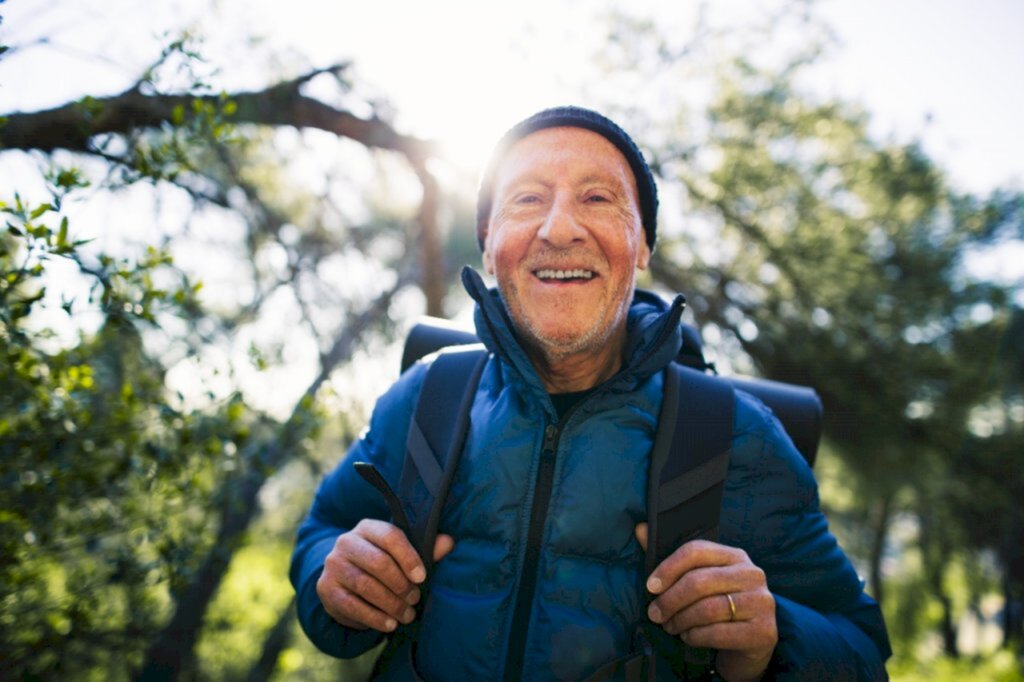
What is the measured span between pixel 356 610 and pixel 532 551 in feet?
1.72

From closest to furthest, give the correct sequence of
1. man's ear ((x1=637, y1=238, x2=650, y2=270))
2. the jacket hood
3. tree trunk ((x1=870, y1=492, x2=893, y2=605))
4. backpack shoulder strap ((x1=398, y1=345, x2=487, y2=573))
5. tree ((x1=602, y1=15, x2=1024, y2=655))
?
backpack shoulder strap ((x1=398, y1=345, x2=487, y2=573))
the jacket hood
man's ear ((x1=637, y1=238, x2=650, y2=270))
tree ((x1=602, y1=15, x2=1024, y2=655))
tree trunk ((x1=870, y1=492, x2=893, y2=605))

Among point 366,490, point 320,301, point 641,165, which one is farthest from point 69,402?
point 320,301

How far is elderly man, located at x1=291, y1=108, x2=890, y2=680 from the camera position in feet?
4.40

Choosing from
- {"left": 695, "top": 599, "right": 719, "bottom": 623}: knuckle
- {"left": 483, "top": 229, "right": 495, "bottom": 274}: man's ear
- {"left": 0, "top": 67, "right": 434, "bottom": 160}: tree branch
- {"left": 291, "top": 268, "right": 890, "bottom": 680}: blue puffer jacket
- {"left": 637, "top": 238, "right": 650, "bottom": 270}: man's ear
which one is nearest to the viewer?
{"left": 695, "top": 599, "right": 719, "bottom": 623}: knuckle

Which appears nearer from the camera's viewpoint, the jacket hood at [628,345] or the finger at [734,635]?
the finger at [734,635]

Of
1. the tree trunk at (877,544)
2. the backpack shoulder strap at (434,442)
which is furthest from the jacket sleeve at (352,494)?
the tree trunk at (877,544)

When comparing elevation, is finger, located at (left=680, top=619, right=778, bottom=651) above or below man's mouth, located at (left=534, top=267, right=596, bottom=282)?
below

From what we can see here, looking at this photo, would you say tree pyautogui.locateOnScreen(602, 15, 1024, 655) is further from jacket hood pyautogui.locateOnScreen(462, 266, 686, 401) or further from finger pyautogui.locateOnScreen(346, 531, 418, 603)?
finger pyautogui.locateOnScreen(346, 531, 418, 603)

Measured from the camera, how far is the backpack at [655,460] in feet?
4.55

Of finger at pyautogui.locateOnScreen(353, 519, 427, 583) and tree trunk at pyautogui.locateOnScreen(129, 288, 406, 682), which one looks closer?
finger at pyautogui.locateOnScreen(353, 519, 427, 583)

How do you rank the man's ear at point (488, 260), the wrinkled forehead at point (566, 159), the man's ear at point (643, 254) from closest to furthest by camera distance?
the wrinkled forehead at point (566, 159), the man's ear at point (488, 260), the man's ear at point (643, 254)

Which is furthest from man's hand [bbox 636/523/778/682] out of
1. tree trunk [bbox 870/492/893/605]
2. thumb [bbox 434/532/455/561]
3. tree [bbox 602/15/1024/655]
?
tree trunk [bbox 870/492/893/605]

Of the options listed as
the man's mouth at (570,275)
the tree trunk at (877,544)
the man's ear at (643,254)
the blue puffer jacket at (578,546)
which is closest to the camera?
the blue puffer jacket at (578,546)

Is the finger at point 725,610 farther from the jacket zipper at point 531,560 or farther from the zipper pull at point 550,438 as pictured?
the zipper pull at point 550,438
